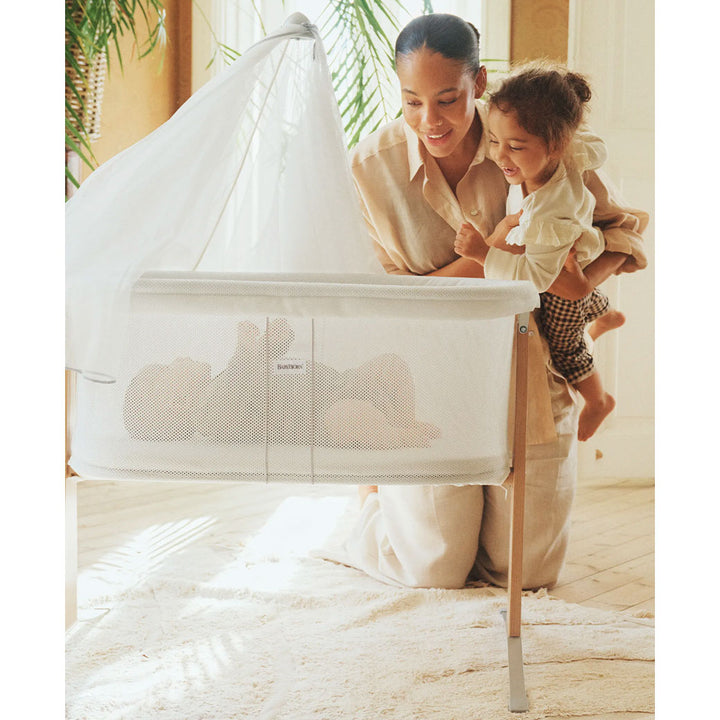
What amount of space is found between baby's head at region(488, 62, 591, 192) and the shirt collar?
14 centimetres

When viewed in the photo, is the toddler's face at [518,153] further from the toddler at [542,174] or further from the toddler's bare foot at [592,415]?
the toddler's bare foot at [592,415]

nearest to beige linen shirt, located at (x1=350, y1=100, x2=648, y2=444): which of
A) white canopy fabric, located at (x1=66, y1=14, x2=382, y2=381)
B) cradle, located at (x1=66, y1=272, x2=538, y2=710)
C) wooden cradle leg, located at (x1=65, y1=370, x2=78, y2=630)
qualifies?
white canopy fabric, located at (x1=66, y1=14, x2=382, y2=381)

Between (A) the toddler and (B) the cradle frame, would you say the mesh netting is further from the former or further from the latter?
(A) the toddler

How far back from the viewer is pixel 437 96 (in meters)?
1.62

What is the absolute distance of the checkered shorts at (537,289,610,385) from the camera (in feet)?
5.68

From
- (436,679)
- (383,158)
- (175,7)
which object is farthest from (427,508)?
(175,7)

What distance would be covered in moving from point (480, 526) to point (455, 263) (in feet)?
1.81

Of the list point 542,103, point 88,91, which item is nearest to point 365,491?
point 542,103

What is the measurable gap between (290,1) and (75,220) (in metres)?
1.87

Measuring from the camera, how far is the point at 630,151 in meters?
2.60

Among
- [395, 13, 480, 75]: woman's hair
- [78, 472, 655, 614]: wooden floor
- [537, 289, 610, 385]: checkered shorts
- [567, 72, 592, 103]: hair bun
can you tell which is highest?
[395, 13, 480, 75]: woman's hair

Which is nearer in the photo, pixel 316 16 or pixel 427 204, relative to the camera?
pixel 427 204

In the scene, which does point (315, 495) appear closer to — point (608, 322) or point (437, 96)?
point (608, 322)

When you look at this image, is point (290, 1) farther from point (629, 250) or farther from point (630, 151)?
point (629, 250)
